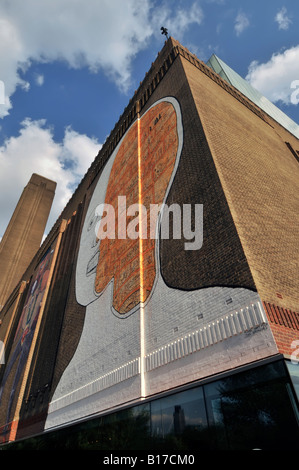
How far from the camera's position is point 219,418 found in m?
5.17

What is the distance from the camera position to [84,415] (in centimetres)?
966

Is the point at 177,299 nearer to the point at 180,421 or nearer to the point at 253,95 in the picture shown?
the point at 180,421

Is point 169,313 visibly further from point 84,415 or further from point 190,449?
point 84,415

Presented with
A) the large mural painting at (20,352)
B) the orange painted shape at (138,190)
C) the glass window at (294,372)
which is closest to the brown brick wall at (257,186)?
the glass window at (294,372)

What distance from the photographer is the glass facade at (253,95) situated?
25.4 metres

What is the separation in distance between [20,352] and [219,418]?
1790 centimetres

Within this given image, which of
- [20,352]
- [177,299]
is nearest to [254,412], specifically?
[177,299]

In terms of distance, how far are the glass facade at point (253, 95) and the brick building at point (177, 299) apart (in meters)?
8.27

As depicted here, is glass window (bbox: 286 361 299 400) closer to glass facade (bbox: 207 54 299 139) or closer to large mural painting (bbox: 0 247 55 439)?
large mural painting (bbox: 0 247 55 439)

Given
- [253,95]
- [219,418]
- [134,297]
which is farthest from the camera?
[253,95]

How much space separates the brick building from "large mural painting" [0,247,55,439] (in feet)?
0.79

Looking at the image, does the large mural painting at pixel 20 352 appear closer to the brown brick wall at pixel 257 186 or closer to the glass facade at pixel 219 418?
the glass facade at pixel 219 418
